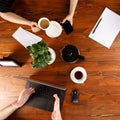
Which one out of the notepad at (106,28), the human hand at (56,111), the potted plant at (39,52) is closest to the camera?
→ the potted plant at (39,52)

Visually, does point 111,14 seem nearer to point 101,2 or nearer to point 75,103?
point 101,2

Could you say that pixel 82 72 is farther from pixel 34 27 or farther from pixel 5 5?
pixel 5 5

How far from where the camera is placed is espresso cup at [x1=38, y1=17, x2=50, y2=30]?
137cm

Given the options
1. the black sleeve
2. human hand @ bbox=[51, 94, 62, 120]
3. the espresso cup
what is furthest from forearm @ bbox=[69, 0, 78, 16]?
human hand @ bbox=[51, 94, 62, 120]

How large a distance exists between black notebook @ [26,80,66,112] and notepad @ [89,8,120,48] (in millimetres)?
361

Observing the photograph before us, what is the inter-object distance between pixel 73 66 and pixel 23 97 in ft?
1.09

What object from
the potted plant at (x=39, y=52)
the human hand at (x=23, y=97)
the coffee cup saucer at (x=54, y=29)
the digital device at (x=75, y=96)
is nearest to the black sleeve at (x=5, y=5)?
the coffee cup saucer at (x=54, y=29)

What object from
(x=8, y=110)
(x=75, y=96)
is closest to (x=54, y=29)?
(x=75, y=96)

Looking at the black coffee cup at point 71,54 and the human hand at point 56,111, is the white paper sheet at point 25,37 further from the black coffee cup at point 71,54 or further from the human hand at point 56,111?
the human hand at point 56,111

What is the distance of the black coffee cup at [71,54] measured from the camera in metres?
1.34

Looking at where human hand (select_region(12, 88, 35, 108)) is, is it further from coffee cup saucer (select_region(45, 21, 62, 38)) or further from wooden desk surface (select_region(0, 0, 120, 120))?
coffee cup saucer (select_region(45, 21, 62, 38))

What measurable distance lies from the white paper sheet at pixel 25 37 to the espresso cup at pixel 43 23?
7 cm

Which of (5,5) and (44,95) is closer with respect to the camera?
(44,95)

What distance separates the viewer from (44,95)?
1.37 m
